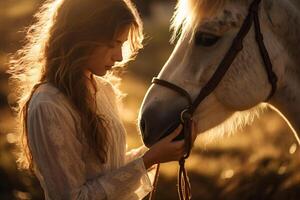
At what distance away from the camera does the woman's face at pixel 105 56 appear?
224 cm

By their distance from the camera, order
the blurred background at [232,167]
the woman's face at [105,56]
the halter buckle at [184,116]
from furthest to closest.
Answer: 1. the blurred background at [232,167]
2. the halter buckle at [184,116]
3. the woman's face at [105,56]

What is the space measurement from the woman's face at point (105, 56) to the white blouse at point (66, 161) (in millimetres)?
172

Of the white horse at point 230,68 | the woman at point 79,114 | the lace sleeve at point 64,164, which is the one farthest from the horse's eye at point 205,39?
the lace sleeve at point 64,164

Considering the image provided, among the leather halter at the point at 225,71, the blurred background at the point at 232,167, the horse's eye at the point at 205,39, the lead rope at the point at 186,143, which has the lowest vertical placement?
the blurred background at the point at 232,167

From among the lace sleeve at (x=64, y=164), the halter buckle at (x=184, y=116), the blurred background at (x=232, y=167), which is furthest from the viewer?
the blurred background at (x=232, y=167)

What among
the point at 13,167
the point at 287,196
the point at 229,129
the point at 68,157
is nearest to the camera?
the point at 68,157

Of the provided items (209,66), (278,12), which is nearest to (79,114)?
(209,66)

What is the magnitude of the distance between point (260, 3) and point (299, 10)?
0.17 meters

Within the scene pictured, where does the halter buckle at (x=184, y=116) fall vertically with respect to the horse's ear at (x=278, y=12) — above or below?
below

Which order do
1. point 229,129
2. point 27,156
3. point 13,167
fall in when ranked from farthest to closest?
point 13,167
point 229,129
point 27,156

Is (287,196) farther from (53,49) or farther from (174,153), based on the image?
(53,49)

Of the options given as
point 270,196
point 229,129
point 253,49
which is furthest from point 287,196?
point 253,49

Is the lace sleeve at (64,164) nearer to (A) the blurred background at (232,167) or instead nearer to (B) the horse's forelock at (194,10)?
(B) the horse's forelock at (194,10)

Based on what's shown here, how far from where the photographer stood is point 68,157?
7.02 feet
